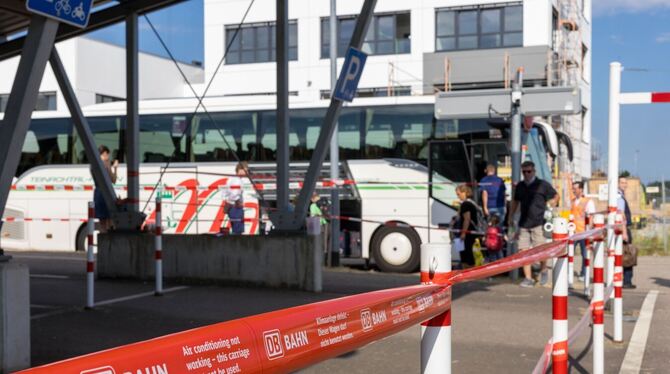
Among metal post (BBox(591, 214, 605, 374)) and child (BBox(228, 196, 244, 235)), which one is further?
child (BBox(228, 196, 244, 235))

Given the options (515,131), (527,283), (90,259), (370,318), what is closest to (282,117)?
(90,259)

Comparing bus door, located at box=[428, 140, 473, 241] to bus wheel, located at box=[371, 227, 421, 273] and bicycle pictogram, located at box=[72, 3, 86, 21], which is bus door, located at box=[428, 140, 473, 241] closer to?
bus wheel, located at box=[371, 227, 421, 273]

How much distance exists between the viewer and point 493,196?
50.1 feet

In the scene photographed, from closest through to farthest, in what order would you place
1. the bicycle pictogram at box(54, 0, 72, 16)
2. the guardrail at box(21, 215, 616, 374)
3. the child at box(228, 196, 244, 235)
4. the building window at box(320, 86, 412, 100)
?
the guardrail at box(21, 215, 616, 374)
the bicycle pictogram at box(54, 0, 72, 16)
the child at box(228, 196, 244, 235)
the building window at box(320, 86, 412, 100)

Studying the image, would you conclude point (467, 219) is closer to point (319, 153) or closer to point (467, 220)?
point (467, 220)

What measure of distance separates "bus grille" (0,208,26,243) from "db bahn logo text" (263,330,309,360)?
21.0 m

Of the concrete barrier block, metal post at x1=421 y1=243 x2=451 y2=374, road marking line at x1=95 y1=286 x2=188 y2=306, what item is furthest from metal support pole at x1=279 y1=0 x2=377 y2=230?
metal post at x1=421 y1=243 x2=451 y2=374

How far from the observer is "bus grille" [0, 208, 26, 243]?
838 inches

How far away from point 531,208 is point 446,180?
16.1 ft

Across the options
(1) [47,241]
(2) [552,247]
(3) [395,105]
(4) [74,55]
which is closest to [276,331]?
(2) [552,247]

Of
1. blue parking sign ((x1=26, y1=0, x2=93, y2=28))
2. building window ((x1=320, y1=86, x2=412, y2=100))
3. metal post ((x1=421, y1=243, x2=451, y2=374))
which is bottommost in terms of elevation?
metal post ((x1=421, y1=243, x2=451, y2=374))

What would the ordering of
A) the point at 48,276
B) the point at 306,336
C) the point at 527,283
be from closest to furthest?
the point at 306,336
the point at 527,283
the point at 48,276

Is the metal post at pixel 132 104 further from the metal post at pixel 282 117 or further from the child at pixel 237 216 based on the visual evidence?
the child at pixel 237 216

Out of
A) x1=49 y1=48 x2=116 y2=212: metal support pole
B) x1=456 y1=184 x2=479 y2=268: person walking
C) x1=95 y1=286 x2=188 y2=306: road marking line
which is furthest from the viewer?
x1=456 y1=184 x2=479 y2=268: person walking
